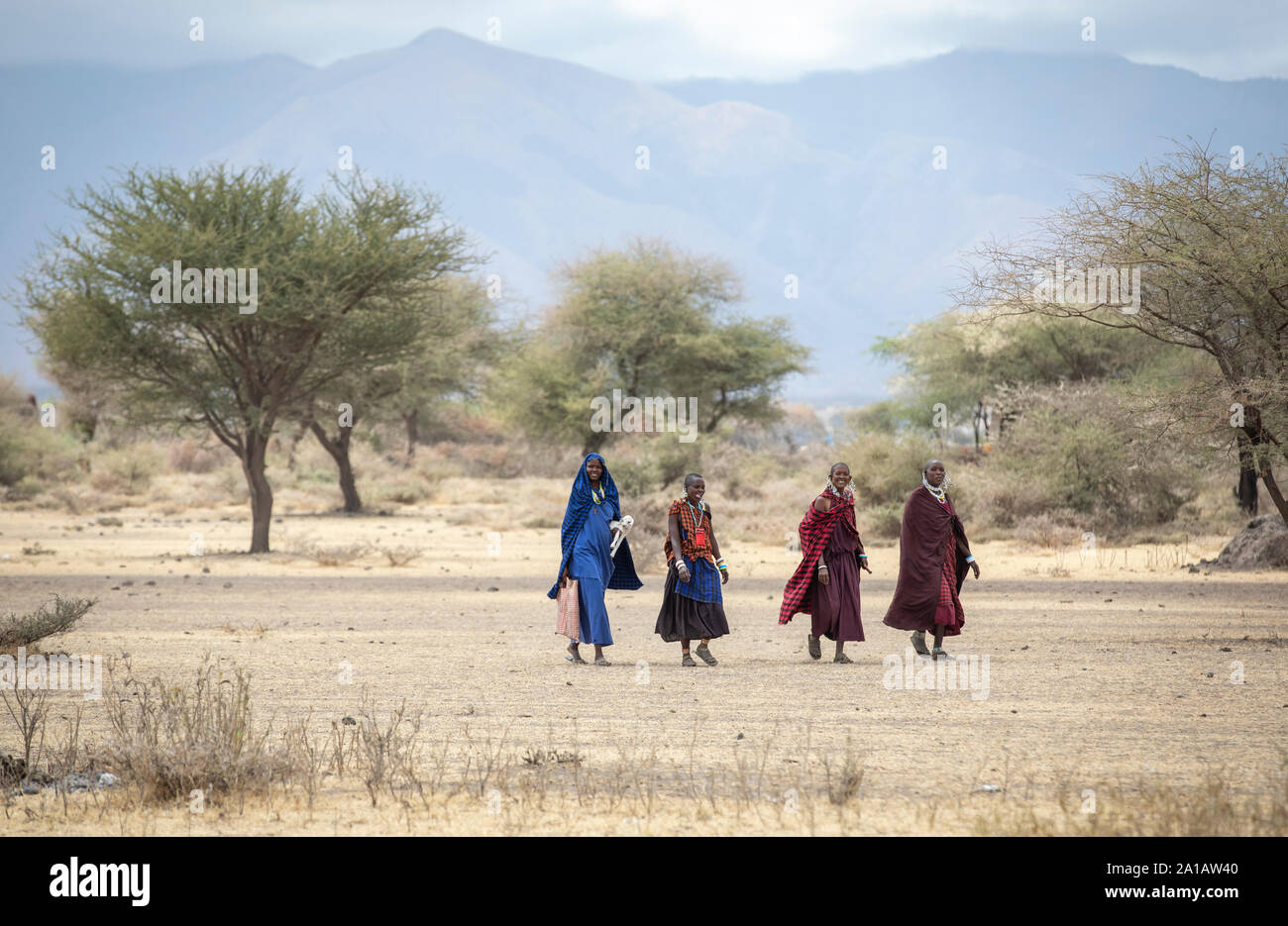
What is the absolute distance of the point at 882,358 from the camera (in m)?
57.1

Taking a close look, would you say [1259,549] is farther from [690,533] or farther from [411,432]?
[411,432]

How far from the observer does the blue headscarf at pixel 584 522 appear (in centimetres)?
1086

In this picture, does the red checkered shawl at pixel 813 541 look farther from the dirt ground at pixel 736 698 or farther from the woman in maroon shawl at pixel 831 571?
the dirt ground at pixel 736 698

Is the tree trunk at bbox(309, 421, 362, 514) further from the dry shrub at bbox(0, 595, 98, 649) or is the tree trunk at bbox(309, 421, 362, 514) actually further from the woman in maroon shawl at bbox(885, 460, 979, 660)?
the woman in maroon shawl at bbox(885, 460, 979, 660)

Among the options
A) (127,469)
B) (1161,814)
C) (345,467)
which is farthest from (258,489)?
(127,469)

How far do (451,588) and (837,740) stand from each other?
37.7 feet

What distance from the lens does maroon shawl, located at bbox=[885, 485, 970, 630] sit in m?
10.7

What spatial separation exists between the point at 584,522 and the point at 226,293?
536 inches

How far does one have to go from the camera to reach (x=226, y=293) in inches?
869

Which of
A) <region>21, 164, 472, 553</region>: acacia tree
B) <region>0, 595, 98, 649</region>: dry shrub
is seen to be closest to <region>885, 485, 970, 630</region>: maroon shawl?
<region>0, 595, 98, 649</region>: dry shrub

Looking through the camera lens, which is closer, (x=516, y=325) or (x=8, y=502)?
(x=8, y=502)

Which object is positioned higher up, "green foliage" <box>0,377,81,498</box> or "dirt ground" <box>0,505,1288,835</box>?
"green foliage" <box>0,377,81,498</box>
